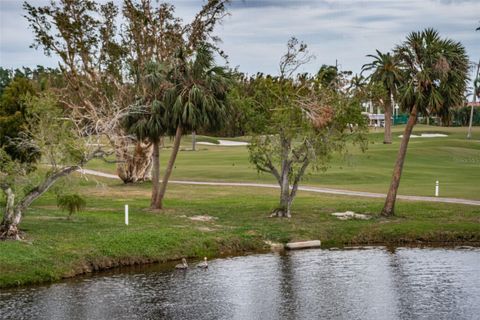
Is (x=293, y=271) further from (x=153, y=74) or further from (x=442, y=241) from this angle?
(x=153, y=74)

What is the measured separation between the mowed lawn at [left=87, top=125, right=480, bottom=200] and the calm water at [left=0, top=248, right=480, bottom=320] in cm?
1634

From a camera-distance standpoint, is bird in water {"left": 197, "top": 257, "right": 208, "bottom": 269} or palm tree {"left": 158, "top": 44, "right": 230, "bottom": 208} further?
palm tree {"left": 158, "top": 44, "right": 230, "bottom": 208}

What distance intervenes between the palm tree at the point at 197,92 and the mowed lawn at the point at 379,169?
369 inches

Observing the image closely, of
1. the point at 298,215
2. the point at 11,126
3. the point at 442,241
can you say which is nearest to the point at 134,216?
the point at 298,215

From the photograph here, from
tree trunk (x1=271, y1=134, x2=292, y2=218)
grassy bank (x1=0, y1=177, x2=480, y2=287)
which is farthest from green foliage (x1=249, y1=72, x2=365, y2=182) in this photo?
grassy bank (x1=0, y1=177, x2=480, y2=287)

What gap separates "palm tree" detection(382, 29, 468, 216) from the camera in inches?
Answer: 1825

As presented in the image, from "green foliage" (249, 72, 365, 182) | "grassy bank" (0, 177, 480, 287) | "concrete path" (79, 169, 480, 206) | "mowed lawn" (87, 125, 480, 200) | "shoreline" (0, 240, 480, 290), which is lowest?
"shoreline" (0, 240, 480, 290)

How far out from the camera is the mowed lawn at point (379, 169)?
219ft

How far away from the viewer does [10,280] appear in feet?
108

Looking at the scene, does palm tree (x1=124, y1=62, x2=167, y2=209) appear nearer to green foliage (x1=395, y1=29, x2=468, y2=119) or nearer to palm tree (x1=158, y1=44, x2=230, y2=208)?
palm tree (x1=158, y1=44, x2=230, y2=208)

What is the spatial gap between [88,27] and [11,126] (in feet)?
37.1

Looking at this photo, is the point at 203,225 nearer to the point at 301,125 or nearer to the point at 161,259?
the point at 161,259

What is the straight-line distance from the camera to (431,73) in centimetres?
4647

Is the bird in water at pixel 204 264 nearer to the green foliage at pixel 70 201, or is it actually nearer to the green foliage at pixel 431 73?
the green foliage at pixel 70 201
